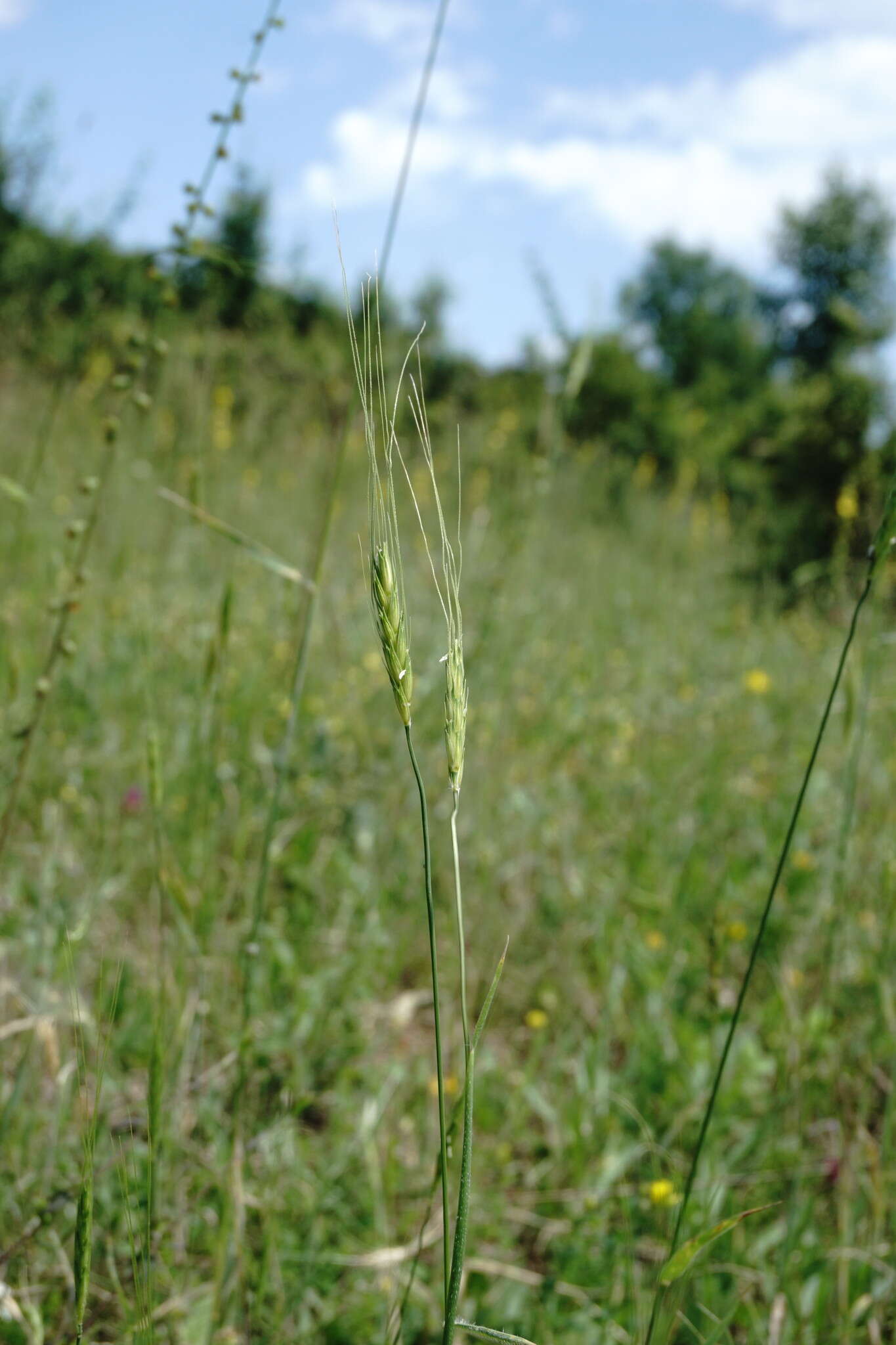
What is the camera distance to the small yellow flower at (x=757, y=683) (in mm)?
3428

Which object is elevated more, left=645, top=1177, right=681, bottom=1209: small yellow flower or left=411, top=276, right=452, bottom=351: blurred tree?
left=411, top=276, right=452, bottom=351: blurred tree

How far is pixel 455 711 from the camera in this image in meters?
0.57

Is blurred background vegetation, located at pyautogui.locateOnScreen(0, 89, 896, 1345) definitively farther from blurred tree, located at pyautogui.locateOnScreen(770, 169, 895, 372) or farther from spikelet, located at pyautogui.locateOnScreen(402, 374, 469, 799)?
blurred tree, located at pyautogui.locateOnScreen(770, 169, 895, 372)

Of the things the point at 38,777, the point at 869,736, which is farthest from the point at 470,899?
the point at 869,736

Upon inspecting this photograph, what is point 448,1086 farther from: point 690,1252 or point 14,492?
point 14,492

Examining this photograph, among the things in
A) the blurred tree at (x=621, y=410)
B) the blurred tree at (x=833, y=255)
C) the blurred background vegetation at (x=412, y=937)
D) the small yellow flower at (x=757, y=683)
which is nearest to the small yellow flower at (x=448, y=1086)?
the blurred background vegetation at (x=412, y=937)

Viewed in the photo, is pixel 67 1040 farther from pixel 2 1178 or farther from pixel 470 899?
pixel 470 899

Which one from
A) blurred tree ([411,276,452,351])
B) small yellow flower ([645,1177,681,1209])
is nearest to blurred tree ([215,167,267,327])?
blurred tree ([411,276,452,351])

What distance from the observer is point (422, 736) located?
2.01 m

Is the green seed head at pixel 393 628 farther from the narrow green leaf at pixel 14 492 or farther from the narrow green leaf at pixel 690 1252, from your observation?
the narrow green leaf at pixel 14 492

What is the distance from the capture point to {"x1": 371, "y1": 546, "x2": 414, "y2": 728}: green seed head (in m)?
0.56

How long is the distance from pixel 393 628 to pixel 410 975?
1.47 m

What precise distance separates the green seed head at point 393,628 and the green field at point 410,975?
166mm

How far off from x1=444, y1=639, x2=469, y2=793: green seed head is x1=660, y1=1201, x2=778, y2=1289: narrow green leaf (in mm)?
324
